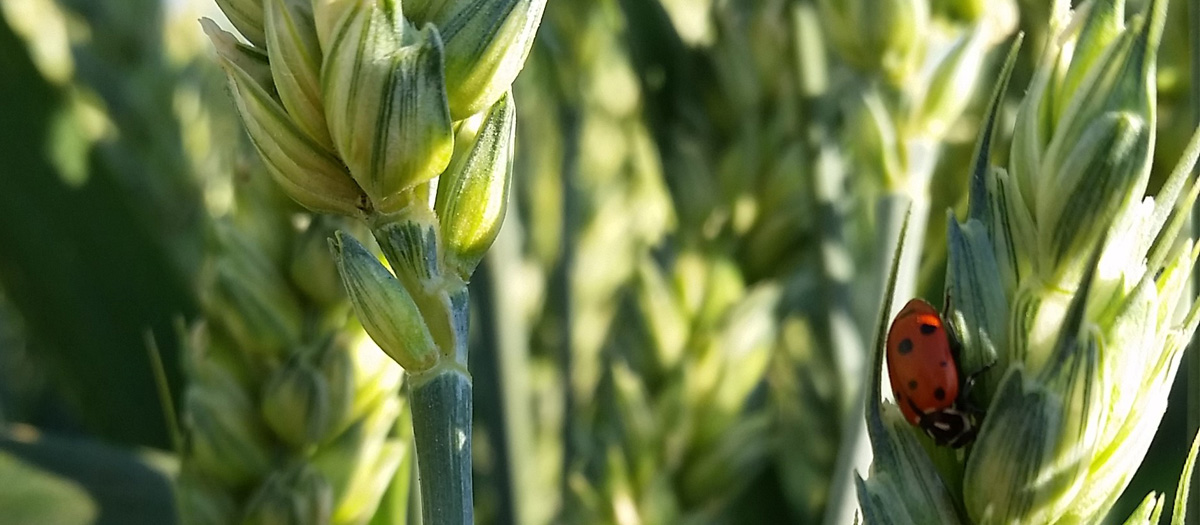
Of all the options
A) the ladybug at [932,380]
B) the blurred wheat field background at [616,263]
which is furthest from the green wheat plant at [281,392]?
the ladybug at [932,380]

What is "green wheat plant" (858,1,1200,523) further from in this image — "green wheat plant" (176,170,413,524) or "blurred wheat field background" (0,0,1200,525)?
"green wheat plant" (176,170,413,524)

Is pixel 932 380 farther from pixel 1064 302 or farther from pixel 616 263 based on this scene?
pixel 616 263

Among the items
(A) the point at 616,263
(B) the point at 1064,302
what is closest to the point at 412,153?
(B) the point at 1064,302

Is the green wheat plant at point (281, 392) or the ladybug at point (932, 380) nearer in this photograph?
the ladybug at point (932, 380)

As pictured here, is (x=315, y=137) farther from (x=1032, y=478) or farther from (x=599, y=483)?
(x=599, y=483)

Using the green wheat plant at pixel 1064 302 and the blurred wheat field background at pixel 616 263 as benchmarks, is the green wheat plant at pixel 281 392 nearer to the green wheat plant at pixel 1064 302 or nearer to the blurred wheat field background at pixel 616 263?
the blurred wheat field background at pixel 616 263

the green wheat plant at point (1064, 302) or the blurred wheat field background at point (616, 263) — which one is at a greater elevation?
the blurred wheat field background at point (616, 263)
